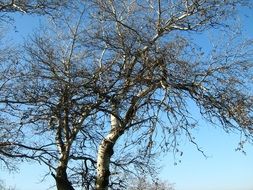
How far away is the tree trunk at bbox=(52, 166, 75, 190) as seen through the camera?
14521 millimetres

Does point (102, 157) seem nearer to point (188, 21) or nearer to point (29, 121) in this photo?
point (29, 121)

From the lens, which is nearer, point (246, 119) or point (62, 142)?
point (246, 119)

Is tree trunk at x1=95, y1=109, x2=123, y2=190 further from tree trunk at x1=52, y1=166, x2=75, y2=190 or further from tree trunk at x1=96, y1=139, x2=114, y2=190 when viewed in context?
tree trunk at x1=52, y1=166, x2=75, y2=190

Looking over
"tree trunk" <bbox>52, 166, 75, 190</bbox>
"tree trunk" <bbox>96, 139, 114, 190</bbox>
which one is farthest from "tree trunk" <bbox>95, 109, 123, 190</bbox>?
"tree trunk" <bbox>52, 166, 75, 190</bbox>

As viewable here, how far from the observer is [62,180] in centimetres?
1459

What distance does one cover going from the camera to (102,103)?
11.5 meters

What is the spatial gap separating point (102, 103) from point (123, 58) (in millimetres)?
1163

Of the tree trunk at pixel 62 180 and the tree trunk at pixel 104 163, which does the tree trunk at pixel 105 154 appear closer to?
the tree trunk at pixel 104 163

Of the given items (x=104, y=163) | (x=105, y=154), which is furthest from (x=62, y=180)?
(x=105, y=154)

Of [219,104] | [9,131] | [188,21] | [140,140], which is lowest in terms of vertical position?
[140,140]

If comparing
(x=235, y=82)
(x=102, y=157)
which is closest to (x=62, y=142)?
(x=102, y=157)

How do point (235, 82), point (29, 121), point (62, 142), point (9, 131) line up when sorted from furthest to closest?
point (62, 142) < point (9, 131) < point (29, 121) < point (235, 82)

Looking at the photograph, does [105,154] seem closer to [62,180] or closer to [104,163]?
[104,163]

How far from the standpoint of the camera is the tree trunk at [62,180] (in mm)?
14521
